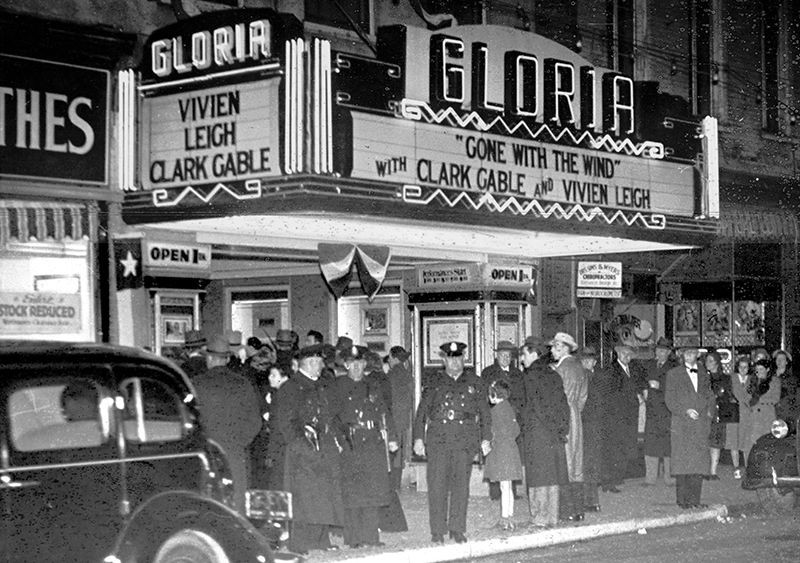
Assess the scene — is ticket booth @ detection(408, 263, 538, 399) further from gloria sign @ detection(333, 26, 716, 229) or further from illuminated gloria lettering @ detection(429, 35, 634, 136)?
illuminated gloria lettering @ detection(429, 35, 634, 136)

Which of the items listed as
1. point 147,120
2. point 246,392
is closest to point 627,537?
point 246,392

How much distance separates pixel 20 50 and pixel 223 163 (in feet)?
8.02

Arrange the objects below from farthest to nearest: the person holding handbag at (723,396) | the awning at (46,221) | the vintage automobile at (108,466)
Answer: the person holding handbag at (723,396) < the awning at (46,221) < the vintage automobile at (108,466)

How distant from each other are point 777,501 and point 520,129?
5.53 meters

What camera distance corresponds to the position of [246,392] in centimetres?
1299

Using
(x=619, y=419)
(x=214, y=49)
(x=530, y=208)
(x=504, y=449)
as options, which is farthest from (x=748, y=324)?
(x=214, y=49)

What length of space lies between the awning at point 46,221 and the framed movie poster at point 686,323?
1356 cm

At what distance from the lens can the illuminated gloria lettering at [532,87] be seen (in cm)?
1542

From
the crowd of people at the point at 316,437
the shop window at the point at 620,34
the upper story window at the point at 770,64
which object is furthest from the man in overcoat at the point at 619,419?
the upper story window at the point at 770,64

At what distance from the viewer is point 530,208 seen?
16453 millimetres

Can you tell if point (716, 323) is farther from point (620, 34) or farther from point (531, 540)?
point (531, 540)

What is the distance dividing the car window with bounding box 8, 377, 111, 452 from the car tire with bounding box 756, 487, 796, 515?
33.6 ft

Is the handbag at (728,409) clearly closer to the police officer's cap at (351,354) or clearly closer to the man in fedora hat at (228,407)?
the police officer's cap at (351,354)

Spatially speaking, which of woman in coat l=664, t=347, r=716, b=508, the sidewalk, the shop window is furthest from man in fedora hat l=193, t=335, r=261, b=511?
the shop window
